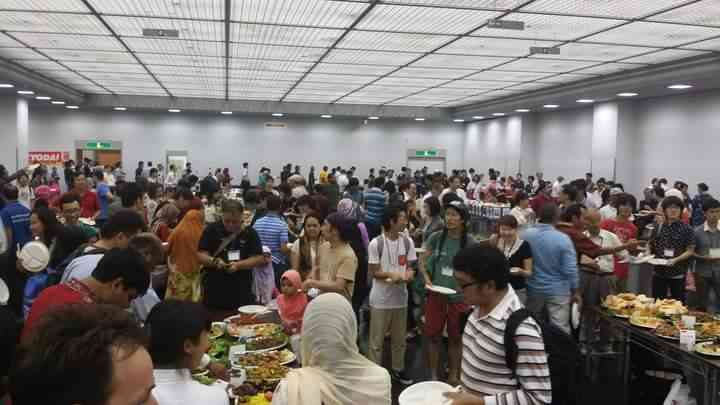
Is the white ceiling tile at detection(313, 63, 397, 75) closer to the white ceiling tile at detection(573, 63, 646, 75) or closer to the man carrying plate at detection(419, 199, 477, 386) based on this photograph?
the white ceiling tile at detection(573, 63, 646, 75)

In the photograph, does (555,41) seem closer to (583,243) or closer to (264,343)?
(583,243)

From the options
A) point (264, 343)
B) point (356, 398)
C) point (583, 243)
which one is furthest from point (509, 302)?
point (583, 243)

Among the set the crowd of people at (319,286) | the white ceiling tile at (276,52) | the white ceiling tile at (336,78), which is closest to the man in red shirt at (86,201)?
the crowd of people at (319,286)

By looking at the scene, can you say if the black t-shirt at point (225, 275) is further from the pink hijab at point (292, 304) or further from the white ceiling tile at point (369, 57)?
the white ceiling tile at point (369, 57)

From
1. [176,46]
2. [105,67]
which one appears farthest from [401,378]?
[105,67]

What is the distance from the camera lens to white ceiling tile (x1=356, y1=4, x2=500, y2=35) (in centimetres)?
649

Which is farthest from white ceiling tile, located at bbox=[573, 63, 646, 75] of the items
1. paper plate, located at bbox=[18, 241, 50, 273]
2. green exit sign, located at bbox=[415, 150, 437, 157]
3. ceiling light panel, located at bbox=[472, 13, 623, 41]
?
green exit sign, located at bbox=[415, 150, 437, 157]

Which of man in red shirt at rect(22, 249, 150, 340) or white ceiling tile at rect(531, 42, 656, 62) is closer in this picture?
man in red shirt at rect(22, 249, 150, 340)

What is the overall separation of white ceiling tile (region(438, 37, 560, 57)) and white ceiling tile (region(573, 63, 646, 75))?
7.74ft

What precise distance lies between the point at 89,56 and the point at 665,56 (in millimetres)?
10414

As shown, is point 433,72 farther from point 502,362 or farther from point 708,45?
point 502,362

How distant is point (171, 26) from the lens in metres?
7.63

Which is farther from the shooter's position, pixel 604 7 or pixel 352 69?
pixel 352 69

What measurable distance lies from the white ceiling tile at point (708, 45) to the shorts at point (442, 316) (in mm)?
6047
